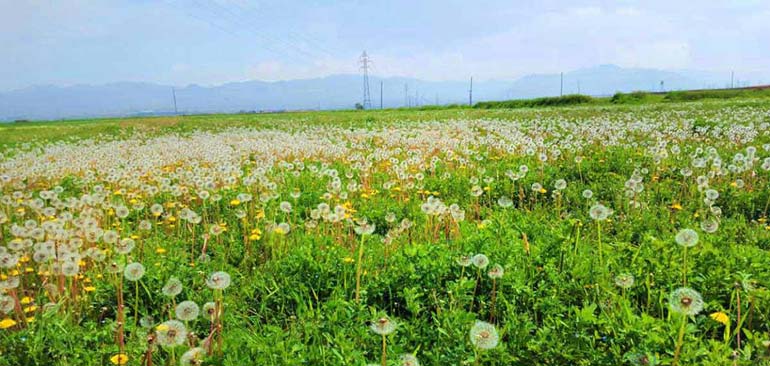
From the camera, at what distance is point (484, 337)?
2109 mm

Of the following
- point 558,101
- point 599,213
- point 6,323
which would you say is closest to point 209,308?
point 6,323

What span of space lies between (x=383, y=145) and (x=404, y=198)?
5.47 meters

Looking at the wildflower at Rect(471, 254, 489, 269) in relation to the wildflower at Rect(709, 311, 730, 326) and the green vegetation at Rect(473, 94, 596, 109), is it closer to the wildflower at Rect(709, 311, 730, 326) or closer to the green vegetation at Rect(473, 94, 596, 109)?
the wildflower at Rect(709, 311, 730, 326)

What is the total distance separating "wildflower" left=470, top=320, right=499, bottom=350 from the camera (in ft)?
6.77

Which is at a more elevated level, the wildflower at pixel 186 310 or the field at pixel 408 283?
the wildflower at pixel 186 310

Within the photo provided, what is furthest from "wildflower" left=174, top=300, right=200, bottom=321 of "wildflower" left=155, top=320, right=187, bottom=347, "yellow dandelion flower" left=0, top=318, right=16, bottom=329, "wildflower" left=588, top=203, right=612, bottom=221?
"wildflower" left=588, top=203, right=612, bottom=221

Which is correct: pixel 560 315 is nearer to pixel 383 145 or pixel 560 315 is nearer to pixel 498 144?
pixel 498 144

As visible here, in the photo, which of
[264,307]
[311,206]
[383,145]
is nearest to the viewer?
[264,307]

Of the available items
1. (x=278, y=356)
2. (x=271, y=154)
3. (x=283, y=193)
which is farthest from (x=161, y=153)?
(x=278, y=356)

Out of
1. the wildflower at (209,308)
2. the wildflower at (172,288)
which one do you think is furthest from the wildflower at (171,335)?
the wildflower at (172,288)

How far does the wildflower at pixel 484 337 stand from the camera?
2064 millimetres

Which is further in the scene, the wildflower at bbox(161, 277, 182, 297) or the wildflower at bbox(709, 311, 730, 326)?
the wildflower at bbox(161, 277, 182, 297)

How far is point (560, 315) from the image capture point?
269 cm

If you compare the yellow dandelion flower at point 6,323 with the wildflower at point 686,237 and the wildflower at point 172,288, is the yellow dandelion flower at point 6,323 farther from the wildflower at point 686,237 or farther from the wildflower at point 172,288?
the wildflower at point 686,237
